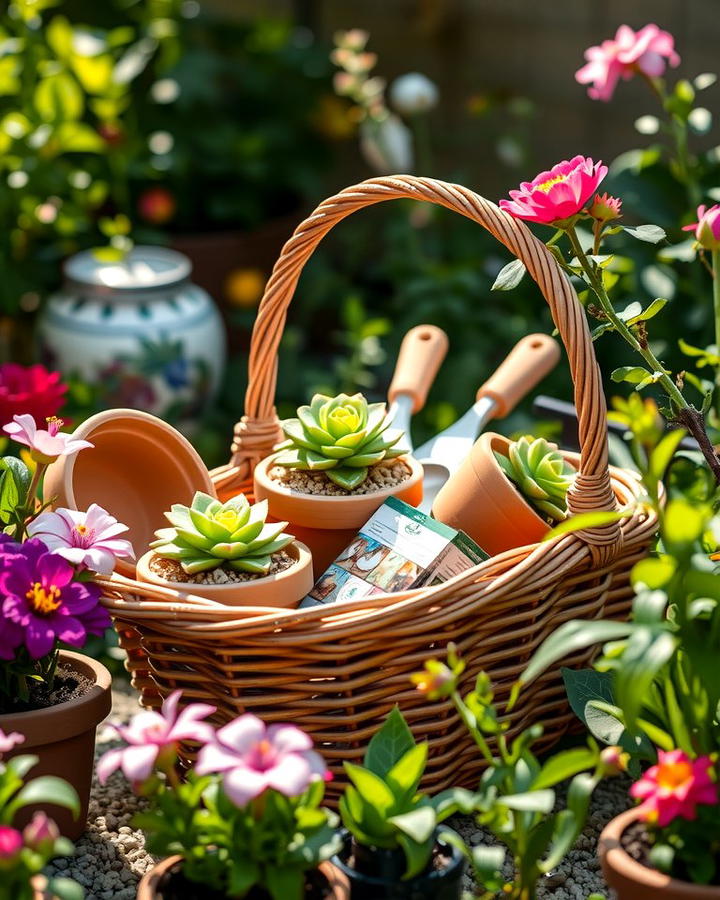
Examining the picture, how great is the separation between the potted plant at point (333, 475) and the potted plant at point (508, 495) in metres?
0.06

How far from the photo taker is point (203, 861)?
0.96 meters

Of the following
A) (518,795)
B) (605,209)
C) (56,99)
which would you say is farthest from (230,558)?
→ (56,99)

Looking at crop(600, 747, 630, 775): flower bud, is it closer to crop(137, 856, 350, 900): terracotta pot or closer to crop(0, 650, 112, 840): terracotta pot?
crop(137, 856, 350, 900): terracotta pot

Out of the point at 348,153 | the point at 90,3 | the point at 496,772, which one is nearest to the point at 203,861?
the point at 496,772

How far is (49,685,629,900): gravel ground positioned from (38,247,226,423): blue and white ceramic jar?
1.20 m

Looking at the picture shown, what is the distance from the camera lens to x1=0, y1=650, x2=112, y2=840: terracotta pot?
117cm

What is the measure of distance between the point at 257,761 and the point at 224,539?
1.09 feet

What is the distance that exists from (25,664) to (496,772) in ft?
1.60

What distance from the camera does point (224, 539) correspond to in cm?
119

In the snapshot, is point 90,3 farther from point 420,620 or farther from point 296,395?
point 420,620

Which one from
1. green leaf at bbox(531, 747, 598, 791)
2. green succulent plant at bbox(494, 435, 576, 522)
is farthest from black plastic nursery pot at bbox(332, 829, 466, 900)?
green succulent plant at bbox(494, 435, 576, 522)

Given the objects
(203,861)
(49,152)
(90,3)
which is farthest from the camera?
(90,3)

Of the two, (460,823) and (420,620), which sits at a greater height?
(420,620)

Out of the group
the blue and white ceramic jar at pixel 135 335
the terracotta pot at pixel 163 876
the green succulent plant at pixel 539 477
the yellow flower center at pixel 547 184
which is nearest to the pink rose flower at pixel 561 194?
the yellow flower center at pixel 547 184
